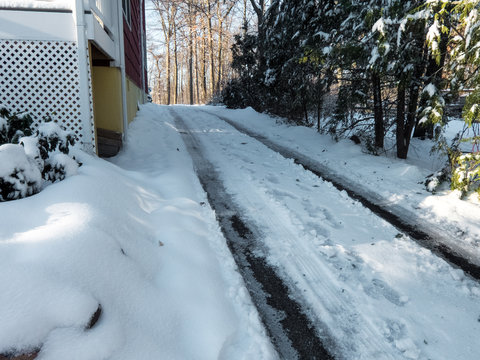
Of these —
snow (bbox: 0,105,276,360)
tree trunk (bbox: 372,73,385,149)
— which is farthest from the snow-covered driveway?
tree trunk (bbox: 372,73,385,149)

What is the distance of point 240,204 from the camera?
4.95 meters

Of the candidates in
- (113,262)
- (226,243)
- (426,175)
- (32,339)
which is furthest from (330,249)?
(426,175)

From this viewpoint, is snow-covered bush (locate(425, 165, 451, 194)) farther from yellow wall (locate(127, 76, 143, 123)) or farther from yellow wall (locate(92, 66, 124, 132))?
yellow wall (locate(127, 76, 143, 123))

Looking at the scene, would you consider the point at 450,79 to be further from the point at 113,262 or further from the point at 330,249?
the point at 113,262

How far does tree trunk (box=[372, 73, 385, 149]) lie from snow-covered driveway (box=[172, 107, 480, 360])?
3.72 meters

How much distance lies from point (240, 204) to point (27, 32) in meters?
4.38

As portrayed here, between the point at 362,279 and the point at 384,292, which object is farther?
the point at 362,279

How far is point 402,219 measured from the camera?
4547 mm

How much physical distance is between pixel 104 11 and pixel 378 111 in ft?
21.7

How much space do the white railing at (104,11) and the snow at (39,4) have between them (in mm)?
349

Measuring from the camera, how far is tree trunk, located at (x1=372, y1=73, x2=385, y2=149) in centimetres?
779

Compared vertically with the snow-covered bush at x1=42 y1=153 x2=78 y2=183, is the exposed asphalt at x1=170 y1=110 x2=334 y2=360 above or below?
below

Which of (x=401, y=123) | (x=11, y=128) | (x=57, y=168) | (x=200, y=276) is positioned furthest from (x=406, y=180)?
(x=11, y=128)

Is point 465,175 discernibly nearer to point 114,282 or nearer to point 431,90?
point 431,90
